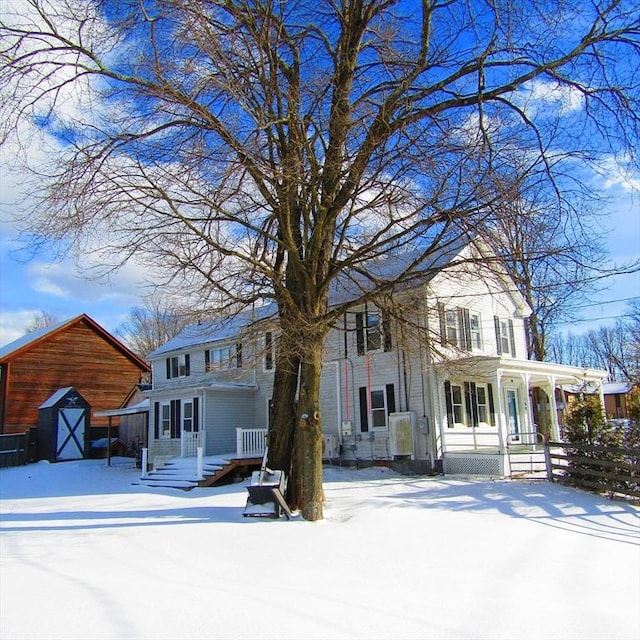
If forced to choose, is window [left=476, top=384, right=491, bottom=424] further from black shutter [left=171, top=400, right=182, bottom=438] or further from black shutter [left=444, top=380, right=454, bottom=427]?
black shutter [left=171, top=400, right=182, bottom=438]

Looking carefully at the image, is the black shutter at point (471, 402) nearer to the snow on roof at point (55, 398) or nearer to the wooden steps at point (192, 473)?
the wooden steps at point (192, 473)

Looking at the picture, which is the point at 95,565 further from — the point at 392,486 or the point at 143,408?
the point at 143,408

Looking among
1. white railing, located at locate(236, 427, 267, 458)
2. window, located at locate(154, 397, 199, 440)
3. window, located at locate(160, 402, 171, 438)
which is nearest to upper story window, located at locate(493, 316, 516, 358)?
white railing, located at locate(236, 427, 267, 458)

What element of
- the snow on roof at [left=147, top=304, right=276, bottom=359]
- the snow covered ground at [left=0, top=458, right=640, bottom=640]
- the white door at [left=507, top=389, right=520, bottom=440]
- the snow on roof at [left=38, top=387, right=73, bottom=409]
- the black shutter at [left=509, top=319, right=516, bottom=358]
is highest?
the snow on roof at [left=147, top=304, right=276, bottom=359]

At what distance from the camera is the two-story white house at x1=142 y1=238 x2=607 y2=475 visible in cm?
1895

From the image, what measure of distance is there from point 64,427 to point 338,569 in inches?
1106

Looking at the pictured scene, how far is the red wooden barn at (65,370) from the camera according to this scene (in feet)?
111

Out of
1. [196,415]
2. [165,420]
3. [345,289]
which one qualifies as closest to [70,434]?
[165,420]

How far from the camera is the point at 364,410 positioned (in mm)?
21469

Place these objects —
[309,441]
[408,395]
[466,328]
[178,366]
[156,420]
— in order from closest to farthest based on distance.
Result: [309,441] → [408,395] → [466,328] → [156,420] → [178,366]

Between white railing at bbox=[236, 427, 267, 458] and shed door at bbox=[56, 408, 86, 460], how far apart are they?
15.2m

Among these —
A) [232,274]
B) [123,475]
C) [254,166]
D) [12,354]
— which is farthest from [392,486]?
[12,354]

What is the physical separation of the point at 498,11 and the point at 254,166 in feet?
16.2

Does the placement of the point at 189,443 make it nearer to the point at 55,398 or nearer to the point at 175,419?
the point at 175,419
